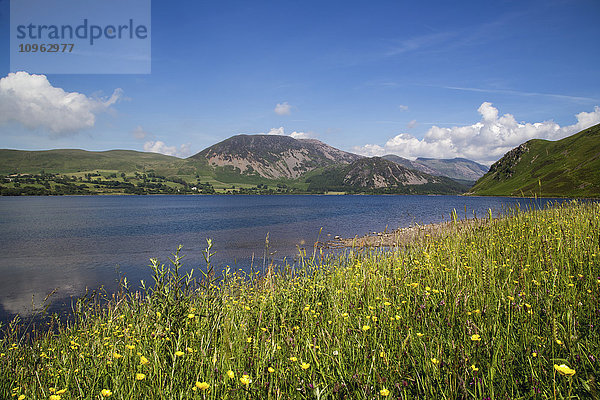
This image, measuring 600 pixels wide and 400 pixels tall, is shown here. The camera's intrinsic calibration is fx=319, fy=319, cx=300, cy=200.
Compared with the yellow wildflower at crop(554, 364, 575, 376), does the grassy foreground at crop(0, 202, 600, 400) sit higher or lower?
lower

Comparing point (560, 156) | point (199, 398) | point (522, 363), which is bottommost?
point (199, 398)

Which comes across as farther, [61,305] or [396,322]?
[61,305]

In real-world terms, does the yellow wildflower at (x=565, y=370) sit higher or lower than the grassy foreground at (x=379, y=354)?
higher

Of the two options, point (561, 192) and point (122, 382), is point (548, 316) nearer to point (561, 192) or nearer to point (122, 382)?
point (122, 382)

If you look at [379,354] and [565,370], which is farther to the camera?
[379,354]

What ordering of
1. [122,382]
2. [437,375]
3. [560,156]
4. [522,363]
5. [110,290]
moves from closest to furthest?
[437,375] < [522,363] < [122,382] < [110,290] < [560,156]

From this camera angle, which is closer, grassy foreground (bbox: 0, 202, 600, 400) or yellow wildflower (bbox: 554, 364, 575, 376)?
yellow wildflower (bbox: 554, 364, 575, 376)

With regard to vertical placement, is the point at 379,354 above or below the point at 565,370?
below

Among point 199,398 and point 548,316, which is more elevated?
point 548,316

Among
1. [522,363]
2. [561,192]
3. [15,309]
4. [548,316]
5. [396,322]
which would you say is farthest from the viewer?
[561,192]

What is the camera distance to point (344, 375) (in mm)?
3545

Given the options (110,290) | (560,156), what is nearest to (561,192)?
(560,156)

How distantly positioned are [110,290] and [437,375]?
24841 mm

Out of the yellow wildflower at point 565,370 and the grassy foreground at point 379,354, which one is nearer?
the yellow wildflower at point 565,370
